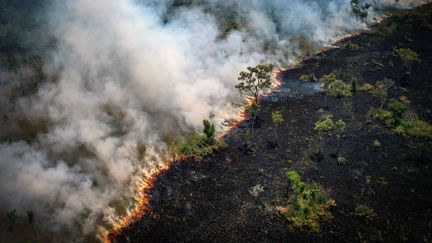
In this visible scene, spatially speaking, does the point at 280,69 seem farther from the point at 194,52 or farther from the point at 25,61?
the point at 25,61

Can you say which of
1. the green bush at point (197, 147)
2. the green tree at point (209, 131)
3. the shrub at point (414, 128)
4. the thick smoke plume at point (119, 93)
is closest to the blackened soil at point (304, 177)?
the shrub at point (414, 128)

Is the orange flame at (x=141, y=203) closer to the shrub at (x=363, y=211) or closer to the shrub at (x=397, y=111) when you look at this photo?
the shrub at (x=363, y=211)

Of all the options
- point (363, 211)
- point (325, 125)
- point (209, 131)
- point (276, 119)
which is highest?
point (209, 131)

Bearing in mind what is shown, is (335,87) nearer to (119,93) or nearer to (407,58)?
(407,58)

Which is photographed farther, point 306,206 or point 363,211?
point 306,206

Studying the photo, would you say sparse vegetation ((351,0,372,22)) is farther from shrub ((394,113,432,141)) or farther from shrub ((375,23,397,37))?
shrub ((394,113,432,141))

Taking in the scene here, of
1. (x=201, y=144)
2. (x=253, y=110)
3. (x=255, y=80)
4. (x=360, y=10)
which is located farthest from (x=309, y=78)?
(x=360, y=10)
